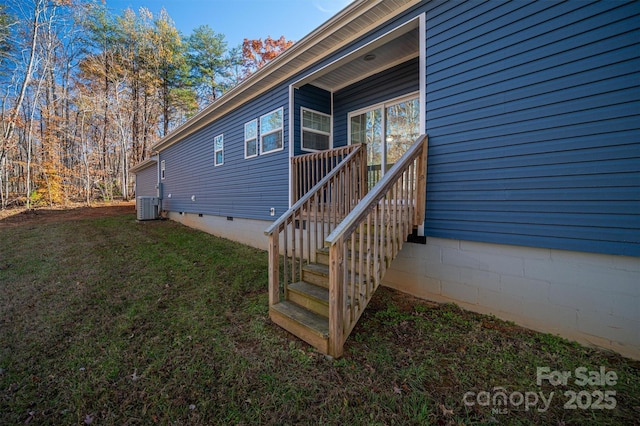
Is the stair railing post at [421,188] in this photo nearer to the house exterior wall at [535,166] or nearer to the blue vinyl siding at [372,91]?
the house exterior wall at [535,166]

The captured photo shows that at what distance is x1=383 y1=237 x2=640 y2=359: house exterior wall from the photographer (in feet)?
7.99

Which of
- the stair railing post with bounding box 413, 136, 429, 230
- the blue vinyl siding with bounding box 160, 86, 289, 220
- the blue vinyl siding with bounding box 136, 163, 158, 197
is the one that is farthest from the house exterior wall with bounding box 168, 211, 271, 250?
the blue vinyl siding with bounding box 136, 163, 158, 197

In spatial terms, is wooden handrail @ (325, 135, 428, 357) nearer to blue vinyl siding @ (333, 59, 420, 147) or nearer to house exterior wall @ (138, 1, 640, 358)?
house exterior wall @ (138, 1, 640, 358)

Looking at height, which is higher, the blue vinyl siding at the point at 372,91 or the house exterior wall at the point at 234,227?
the blue vinyl siding at the point at 372,91

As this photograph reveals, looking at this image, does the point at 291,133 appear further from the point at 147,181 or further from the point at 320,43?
the point at 147,181

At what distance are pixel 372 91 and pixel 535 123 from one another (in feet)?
11.6

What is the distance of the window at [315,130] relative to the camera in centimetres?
612

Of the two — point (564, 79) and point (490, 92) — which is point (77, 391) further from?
point (564, 79)

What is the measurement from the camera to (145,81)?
2041 cm

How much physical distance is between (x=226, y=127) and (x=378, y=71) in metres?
5.17

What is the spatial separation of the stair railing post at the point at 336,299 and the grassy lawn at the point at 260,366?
0.15 meters

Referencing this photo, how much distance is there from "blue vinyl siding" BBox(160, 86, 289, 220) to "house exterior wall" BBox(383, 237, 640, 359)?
11.9ft

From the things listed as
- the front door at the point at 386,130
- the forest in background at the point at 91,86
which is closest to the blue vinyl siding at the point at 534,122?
the front door at the point at 386,130

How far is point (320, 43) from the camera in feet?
16.0
